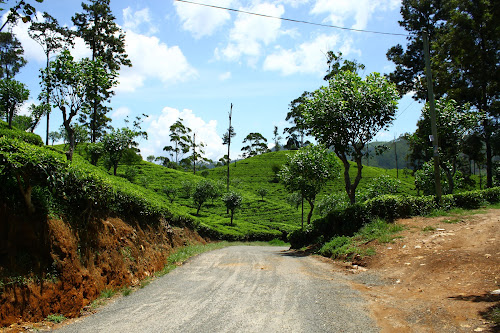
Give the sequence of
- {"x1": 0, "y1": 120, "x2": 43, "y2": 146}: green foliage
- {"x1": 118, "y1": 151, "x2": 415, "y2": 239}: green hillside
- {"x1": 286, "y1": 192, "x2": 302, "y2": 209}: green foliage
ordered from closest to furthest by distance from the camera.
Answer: {"x1": 0, "y1": 120, "x2": 43, "y2": 146}: green foliage
{"x1": 118, "y1": 151, "x2": 415, "y2": 239}: green hillside
{"x1": 286, "y1": 192, "x2": 302, "y2": 209}: green foliage

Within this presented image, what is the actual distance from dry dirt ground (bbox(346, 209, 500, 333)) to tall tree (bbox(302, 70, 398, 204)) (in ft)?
19.9

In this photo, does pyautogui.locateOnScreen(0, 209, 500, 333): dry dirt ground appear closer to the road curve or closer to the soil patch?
the soil patch

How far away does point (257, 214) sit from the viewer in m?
50.9

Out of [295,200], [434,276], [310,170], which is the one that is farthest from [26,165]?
[295,200]

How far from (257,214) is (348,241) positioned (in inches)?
1467

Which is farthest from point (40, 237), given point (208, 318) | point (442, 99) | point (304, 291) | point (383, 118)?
point (442, 99)

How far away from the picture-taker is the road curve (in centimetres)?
532

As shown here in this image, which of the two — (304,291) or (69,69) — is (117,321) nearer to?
(304,291)

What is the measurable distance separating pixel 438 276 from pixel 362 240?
5.63 meters

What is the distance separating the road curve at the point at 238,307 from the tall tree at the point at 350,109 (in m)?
10.3

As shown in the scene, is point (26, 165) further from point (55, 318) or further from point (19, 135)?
point (19, 135)

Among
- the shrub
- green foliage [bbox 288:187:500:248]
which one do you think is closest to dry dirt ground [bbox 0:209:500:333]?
the shrub

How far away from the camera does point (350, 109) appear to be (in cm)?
1755

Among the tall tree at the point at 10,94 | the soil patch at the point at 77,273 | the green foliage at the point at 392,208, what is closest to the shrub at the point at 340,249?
the green foliage at the point at 392,208
